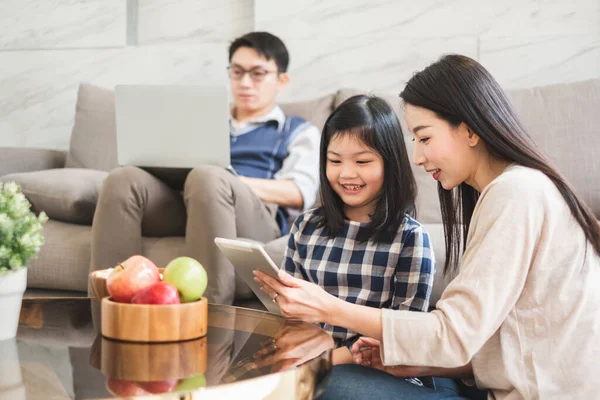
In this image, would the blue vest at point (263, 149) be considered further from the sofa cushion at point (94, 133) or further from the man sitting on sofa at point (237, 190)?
the sofa cushion at point (94, 133)

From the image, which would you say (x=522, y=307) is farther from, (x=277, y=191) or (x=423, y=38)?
(x=423, y=38)

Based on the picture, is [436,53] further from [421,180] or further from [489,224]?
[489,224]

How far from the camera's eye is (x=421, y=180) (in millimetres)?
2410

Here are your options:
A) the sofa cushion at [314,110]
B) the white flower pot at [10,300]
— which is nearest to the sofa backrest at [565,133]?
the sofa cushion at [314,110]

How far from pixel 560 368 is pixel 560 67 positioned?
1989 millimetres

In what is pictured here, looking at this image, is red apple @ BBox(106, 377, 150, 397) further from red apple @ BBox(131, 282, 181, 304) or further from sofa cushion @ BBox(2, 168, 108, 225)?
sofa cushion @ BBox(2, 168, 108, 225)

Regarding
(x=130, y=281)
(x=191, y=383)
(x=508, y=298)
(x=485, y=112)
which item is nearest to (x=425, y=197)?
(x=485, y=112)

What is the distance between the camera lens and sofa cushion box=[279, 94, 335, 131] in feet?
8.84

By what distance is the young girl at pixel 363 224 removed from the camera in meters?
1.53

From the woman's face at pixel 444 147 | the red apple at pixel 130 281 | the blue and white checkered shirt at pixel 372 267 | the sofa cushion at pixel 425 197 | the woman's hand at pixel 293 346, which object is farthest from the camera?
the sofa cushion at pixel 425 197

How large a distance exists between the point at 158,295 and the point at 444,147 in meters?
0.50

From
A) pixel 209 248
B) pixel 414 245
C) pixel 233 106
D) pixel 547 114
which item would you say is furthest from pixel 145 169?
pixel 547 114

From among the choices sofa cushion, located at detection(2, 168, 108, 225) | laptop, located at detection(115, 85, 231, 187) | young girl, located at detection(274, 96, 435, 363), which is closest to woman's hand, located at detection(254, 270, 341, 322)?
young girl, located at detection(274, 96, 435, 363)

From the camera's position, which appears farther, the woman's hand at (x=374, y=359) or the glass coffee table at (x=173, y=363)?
the woman's hand at (x=374, y=359)
